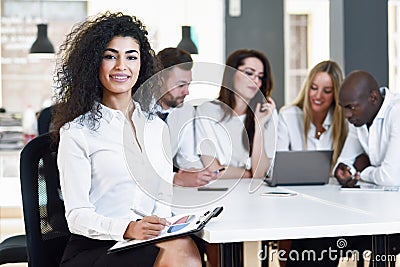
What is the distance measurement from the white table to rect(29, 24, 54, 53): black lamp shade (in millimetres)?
3732

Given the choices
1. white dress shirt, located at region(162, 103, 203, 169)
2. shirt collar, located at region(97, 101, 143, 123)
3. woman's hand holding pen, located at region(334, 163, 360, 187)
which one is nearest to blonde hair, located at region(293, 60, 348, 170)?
woman's hand holding pen, located at region(334, 163, 360, 187)

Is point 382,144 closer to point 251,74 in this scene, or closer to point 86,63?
point 251,74

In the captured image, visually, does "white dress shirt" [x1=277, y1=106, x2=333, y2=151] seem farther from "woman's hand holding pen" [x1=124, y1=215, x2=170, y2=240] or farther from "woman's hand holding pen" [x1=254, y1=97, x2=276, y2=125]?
"woman's hand holding pen" [x1=124, y1=215, x2=170, y2=240]

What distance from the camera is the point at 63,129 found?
2150 millimetres

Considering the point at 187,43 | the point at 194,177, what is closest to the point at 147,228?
the point at 194,177

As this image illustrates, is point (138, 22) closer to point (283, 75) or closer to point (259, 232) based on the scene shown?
point (259, 232)

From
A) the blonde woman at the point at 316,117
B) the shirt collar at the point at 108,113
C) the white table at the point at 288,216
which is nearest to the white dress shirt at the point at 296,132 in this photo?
the blonde woman at the point at 316,117

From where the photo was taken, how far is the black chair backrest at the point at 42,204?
2258 millimetres

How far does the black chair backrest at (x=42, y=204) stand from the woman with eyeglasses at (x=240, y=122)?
1037 millimetres

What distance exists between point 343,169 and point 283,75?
4214mm

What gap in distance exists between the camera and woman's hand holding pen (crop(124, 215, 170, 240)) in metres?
1.92

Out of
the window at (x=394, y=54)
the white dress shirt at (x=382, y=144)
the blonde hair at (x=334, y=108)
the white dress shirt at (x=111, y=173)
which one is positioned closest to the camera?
the white dress shirt at (x=111, y=173)

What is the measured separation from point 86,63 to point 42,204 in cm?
48

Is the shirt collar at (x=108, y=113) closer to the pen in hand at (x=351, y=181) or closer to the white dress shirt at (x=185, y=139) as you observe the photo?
the white dress shirt at (x=185, y=139)
